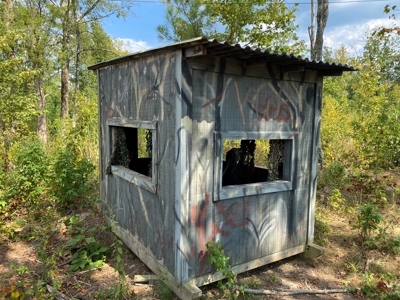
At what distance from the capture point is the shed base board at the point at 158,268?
118 inches

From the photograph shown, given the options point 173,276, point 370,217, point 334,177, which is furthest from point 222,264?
point 334,177

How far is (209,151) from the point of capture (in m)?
3.17

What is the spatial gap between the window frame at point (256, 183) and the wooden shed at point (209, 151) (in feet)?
0.04

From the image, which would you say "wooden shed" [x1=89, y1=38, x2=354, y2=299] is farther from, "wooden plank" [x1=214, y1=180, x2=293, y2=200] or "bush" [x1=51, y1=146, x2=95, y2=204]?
"bush" [x1=51, y1=146, x2=95, y2=204]

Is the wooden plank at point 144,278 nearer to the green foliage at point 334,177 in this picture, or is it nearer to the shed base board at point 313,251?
the shed base board at point 313,251

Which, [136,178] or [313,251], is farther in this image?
[313,251]

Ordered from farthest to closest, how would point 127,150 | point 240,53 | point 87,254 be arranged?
point 127,150 < point 87,254 < point 240,53

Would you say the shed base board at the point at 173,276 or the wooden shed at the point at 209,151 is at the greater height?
the wooden shed at the point at 209,151

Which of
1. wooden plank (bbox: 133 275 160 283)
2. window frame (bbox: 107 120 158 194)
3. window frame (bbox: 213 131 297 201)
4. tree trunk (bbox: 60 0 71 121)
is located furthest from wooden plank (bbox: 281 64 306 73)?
tree trunk (bbox: 60 0 71 121)

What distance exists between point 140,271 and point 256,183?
6.18 ft

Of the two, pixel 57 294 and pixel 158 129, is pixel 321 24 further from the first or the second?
pixel 57 294

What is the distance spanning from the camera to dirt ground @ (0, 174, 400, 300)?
10.9ft

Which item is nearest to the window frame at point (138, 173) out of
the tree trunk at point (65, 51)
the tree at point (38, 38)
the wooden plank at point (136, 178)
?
the wooden plank at point (136, 178)

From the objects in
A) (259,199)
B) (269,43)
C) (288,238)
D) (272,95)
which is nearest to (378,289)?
(288,238)
